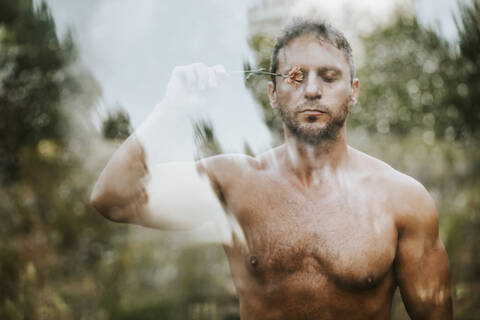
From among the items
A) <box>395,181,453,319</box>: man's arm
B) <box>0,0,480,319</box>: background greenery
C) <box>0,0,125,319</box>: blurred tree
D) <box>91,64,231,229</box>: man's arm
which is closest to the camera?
<box>91,64,231,229</box>: man's arm

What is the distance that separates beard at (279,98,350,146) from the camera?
0.63 metres

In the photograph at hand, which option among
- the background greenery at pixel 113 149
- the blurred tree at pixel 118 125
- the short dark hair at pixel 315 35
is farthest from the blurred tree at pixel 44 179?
the short dark hair at pixel 315 35

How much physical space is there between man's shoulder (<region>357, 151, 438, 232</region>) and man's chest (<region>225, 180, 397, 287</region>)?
0.07 feet

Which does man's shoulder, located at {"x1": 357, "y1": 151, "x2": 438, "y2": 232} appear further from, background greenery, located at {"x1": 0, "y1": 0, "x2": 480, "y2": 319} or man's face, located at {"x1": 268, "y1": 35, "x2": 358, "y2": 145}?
background greenery, located at {"x1": 0, "y1": 0, "x2": 480, "y2": 319}

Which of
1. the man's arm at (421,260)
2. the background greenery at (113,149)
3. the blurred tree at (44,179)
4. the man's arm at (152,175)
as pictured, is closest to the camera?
the man's arm at (152,175)

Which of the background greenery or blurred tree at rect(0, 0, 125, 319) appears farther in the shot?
blurred tree at rect(0, 0, 125, 319)

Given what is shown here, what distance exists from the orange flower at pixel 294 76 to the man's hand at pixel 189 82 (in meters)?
0.12

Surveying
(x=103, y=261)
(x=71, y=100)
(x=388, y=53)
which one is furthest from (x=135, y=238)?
(x=388, y=53)

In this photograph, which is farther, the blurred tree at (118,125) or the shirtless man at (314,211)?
the blurred tree at (118,125)

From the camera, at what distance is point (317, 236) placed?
0.67 meters

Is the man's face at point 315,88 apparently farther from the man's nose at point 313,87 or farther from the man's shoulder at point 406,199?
the man's shoulder at point 406,199

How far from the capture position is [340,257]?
654 millimetres

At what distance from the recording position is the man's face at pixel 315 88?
607 millimetres

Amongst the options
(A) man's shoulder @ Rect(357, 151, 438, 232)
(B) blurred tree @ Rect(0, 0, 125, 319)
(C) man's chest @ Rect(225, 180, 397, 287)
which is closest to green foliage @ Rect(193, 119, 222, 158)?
(C) man's chest @ Rect(225, 180, 397, 287)
